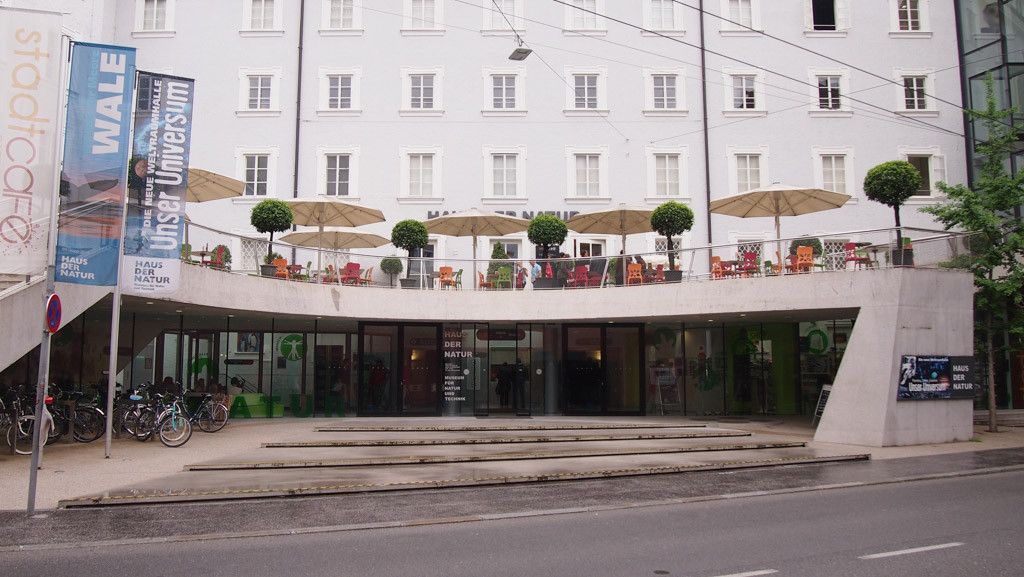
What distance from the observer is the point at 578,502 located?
390 inches

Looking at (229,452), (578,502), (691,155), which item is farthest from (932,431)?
(229,452)

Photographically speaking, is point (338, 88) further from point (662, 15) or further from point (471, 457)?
point (471, 457)

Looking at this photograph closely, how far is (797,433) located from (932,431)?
2830mm

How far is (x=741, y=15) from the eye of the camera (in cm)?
2777

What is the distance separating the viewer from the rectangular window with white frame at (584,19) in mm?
27359

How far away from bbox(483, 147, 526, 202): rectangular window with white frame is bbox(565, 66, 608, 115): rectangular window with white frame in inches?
99.8

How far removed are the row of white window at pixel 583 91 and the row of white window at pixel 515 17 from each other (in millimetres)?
1534

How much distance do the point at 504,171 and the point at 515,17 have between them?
571 cm

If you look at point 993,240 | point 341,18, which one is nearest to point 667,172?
point 993,240

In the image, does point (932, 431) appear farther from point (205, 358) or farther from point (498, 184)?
point (205, 358)

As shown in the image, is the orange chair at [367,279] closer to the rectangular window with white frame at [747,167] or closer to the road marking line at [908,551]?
the rectangular window with white frame at [747,167]

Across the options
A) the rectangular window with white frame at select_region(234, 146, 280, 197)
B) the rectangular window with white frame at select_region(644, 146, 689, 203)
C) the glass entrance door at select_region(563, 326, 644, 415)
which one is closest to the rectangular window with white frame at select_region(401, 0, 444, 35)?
the rectangular window with white frame at select_region(234, 146, 280, 197)

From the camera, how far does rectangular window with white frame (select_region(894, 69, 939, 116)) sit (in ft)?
89.4

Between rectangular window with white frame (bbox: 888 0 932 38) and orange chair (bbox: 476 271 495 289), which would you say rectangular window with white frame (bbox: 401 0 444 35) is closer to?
orange chair (bbox: 476 271 495 289)
